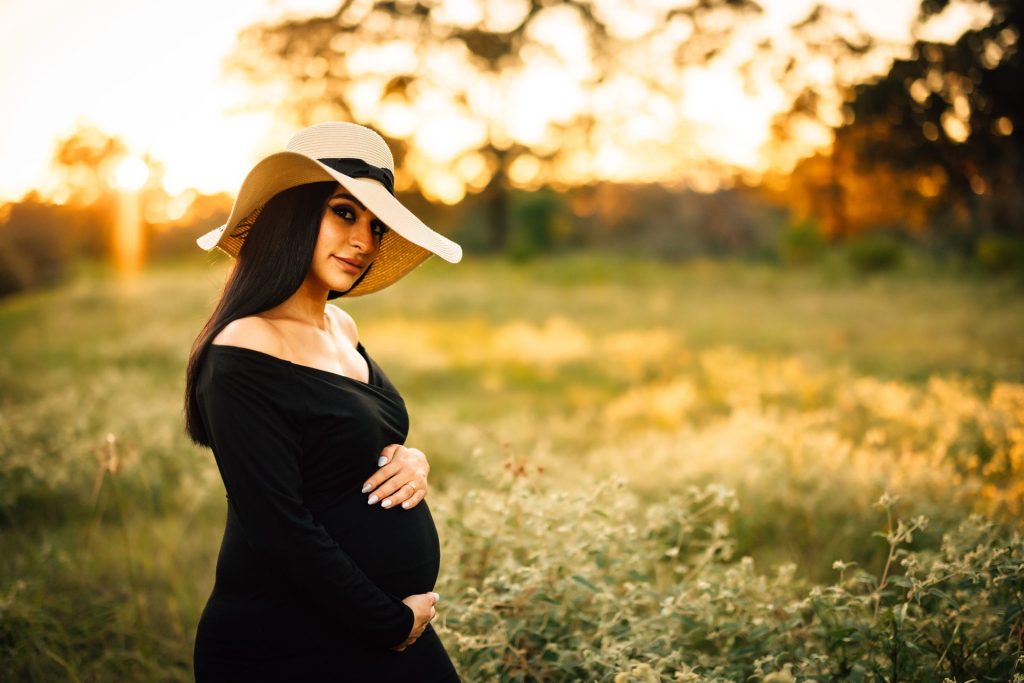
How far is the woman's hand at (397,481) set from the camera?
1.92 metres

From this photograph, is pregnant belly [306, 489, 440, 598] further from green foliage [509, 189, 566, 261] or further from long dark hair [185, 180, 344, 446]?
green foliage [509, 189, 566, 261]

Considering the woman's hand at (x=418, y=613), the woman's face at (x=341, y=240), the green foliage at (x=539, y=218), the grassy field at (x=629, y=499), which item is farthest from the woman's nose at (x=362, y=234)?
the green foliage at (x=539, y=218)

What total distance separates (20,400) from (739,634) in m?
8.32

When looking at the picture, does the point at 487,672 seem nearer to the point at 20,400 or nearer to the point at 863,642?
the point at 863,642

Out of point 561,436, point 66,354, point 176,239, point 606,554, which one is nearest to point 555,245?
point 176,239

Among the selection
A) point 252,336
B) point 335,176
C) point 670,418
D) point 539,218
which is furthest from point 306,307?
point 539,218

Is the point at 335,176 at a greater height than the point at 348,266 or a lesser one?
greater

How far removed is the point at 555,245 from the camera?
3102cm

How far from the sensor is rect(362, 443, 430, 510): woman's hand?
1.92 metres

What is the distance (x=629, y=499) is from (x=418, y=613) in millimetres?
1343

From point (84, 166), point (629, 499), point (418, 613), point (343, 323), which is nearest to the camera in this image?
point (418, 613)

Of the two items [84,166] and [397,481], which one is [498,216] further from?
[397,481]

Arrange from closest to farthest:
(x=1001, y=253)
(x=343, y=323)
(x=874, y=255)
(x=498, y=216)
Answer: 1. (x=343, y=323)
2. (x=1001, y=253)
3. (x=874, y=255)
4. (x=498, y=216)

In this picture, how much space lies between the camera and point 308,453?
177 cm
